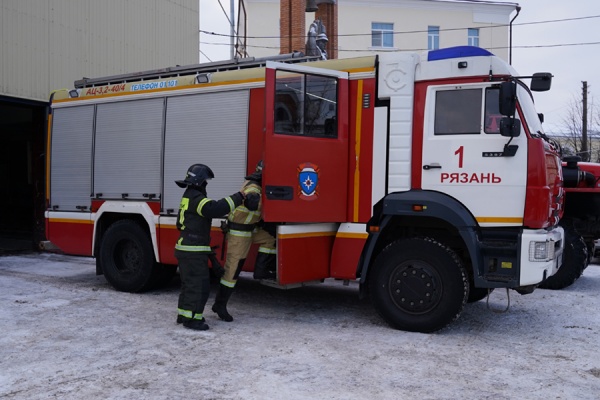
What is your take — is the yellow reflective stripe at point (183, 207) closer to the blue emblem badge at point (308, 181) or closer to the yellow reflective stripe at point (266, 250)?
the yellow reflective stripe at point (266, 250)

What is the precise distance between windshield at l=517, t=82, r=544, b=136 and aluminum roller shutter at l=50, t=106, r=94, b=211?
5.93 meters

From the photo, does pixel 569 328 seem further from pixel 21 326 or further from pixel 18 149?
pixel 18 149

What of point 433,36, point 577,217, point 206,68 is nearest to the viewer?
point 206,68

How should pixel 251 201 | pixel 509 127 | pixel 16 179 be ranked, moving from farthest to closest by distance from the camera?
pixel 16 179 < pixel 251 201 < pixel 509 127

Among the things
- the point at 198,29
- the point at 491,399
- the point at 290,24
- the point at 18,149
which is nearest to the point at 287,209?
the point at 491,399

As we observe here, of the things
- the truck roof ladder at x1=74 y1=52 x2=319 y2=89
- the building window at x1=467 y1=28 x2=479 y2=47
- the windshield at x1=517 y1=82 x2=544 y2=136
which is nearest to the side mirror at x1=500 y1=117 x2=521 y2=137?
the windshield at x1=517 y1=82 x2=544 y2=136

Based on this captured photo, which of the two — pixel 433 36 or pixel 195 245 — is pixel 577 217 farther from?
pixel 433 36

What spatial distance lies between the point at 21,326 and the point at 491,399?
191 inches

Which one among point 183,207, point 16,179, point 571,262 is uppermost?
point 16,179

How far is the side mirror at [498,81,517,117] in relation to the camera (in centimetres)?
580

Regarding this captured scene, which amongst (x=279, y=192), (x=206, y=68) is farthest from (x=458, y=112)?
(x=206, y=68)

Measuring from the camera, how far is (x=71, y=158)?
909 cm

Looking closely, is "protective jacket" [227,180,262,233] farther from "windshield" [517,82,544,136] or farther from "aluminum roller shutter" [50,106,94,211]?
"aluminum roller shutter" [50,106,94,211]

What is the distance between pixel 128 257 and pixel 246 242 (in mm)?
2570
